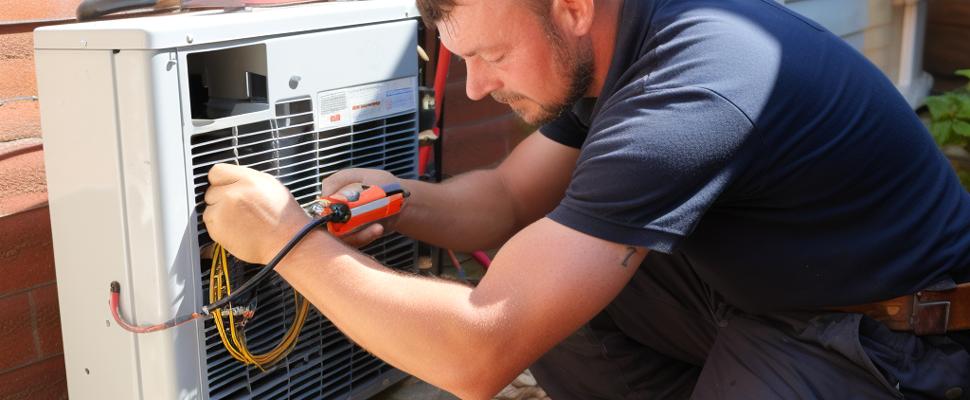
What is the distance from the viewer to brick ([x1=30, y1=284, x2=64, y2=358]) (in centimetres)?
196

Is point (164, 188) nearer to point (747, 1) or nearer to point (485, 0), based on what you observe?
point (485, 0)

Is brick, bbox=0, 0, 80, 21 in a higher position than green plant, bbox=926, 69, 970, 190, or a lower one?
higher

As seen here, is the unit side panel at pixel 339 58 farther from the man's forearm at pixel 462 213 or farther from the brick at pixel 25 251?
the brick at pixel 25 251

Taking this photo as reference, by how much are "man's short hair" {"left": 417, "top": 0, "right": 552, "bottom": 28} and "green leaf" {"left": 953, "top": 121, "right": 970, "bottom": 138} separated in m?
2.53

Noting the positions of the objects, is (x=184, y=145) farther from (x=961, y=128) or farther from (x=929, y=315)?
(x=961, y=128)

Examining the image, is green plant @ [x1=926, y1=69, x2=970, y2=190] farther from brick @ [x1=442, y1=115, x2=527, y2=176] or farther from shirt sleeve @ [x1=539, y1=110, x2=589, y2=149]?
shirt sleeve @ [x1=539, y1=110, x2=589, y2=149]

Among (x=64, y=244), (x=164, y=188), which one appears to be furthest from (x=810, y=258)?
(x=64, y=244)

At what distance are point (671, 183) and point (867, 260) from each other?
44cm

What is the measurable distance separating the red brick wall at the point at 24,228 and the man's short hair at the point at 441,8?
79 centimetres

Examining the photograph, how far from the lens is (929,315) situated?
162 centimetres

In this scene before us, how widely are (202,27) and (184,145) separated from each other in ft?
0.59

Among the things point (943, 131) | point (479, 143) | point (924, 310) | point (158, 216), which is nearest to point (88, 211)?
point (158, 216)

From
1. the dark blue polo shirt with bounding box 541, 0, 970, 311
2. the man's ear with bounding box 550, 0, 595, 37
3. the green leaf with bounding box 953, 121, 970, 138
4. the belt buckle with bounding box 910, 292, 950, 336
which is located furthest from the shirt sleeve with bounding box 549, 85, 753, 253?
the green leaf with bounding box 953, 121, 970, 138

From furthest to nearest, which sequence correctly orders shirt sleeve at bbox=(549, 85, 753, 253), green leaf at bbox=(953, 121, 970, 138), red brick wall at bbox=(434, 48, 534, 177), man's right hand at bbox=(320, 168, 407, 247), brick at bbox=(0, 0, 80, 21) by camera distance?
1. green leaf at bbox=(953, 121, 970, 138)
2. red brick wall at bbox=(434, 48, 534, 177)
3. brick at bbox=(0, 0, 80, 21)
4. man's right hand at bbox=(320, 168, 407, 247)
5. shirt sleeve at bbox=(549, 85, 753, 253)
